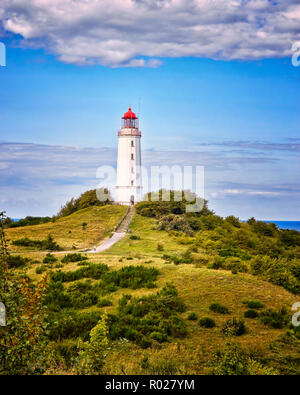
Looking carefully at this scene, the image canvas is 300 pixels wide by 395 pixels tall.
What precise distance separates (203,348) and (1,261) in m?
7.41

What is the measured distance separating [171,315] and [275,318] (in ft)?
13.0

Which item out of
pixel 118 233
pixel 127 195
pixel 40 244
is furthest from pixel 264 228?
pixel 40 244

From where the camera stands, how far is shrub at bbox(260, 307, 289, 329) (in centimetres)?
1493

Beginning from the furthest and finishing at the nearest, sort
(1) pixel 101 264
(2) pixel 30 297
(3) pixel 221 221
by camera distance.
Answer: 1. (3) pixel 221 221
2. (1) pixel 101 264
3. (2) pixel 30 297

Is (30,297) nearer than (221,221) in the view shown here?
Yes

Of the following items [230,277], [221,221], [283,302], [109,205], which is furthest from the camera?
[109,205]

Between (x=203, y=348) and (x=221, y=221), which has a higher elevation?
(x=221, y=221)

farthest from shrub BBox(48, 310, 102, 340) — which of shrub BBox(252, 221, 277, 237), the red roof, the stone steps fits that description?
the red roof

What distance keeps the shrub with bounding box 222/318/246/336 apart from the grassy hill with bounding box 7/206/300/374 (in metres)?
0.17

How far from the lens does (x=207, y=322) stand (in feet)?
48.5
